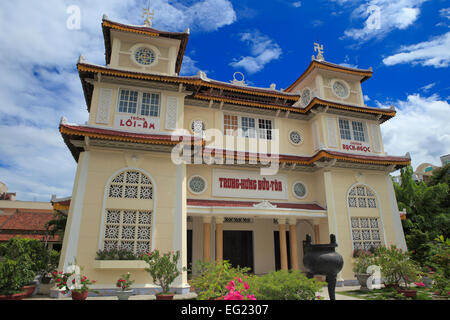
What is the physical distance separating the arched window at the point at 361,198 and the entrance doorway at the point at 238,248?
5845 millimetres

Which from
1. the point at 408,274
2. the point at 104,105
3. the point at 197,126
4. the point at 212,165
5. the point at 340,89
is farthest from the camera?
the point at 340,89

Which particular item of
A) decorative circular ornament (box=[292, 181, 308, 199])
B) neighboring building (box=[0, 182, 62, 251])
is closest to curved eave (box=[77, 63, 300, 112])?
decorative circular ornament (box=[292, 181, 308, 199])

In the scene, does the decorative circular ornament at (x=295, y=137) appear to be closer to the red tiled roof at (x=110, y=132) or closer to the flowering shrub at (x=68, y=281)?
the red tiled roof at (x=110, y=132)

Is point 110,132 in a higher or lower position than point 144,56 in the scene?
lower

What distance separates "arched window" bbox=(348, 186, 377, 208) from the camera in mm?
15274

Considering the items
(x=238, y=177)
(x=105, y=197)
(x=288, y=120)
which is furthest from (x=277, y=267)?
(x=105, y=197)

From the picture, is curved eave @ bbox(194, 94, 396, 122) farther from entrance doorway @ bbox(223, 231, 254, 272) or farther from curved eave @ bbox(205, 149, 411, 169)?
entrance doorway @ bbox(223, 231, 254, 272)

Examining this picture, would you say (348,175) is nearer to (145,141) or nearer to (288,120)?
(288,120)

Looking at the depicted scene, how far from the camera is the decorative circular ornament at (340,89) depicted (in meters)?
17.6

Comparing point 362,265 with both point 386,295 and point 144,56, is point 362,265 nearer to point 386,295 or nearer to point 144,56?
point 386,295

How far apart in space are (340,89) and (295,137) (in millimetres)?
4578

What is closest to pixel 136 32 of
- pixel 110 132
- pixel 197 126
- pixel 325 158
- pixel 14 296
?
pixel 197 126

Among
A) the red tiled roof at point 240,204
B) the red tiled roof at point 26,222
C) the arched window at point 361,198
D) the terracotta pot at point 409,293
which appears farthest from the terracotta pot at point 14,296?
the red tiled roof at point 26,222

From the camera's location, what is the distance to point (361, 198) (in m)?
15.5
